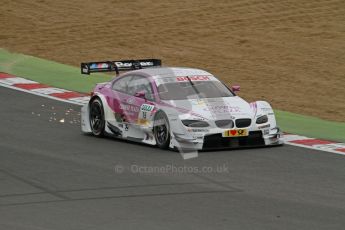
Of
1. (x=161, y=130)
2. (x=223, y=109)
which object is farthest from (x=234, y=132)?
(x=161, y=130)

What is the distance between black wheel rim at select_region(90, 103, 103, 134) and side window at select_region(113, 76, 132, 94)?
0.47 meters

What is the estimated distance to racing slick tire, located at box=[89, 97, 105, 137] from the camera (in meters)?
17.9

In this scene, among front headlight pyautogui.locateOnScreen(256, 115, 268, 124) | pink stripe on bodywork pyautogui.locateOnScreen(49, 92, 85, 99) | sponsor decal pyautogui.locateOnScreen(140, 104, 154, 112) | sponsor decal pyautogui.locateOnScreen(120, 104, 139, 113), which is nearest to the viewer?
front headlight pyautogui.locateOnScreen(256, 115, 268, 124)

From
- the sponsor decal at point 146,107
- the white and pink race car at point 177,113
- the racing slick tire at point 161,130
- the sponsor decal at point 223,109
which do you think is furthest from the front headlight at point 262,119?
the sponsor decal at point 146,107

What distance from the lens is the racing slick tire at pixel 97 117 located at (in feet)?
58.7

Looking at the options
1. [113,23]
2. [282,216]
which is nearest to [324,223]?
[282,216]

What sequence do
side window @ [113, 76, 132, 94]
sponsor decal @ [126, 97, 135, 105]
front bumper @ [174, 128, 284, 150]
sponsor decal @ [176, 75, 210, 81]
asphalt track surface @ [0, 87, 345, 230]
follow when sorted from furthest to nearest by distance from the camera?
side window @ [113, 76, 132, 94] → sponsor decal @ [176, 75, 210, 81] → sponsor decal @ [126, 97, 135, 105] → front bumper @ [174, 128, 284, 150] → asphalt track surface @ [0, 87, 345, 230]

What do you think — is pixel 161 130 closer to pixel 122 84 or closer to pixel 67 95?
pixel 122 84

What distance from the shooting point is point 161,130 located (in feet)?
53.9

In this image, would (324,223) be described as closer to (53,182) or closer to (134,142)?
(53,182)

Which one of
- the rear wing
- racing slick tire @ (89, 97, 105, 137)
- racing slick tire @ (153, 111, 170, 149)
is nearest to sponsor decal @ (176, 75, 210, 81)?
racing slick tire @ (153, 111, 170, 149)

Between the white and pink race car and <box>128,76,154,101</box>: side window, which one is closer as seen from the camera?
the white and pink race car

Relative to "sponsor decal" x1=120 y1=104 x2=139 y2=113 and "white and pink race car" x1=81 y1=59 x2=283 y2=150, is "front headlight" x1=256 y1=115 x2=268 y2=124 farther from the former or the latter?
"sponsor decal" x1=120 y1=104 x2=139 y2=113

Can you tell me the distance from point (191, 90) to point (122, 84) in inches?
57.2
